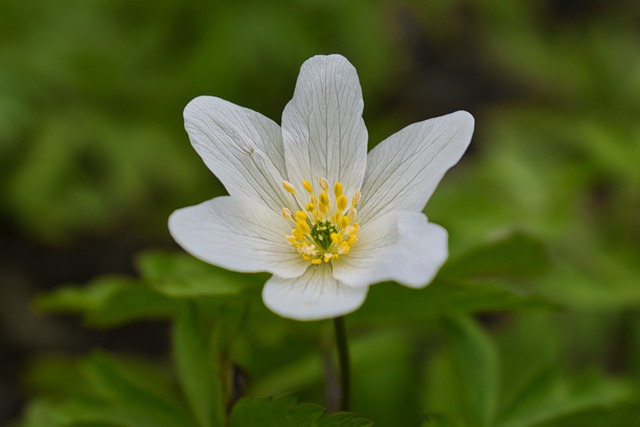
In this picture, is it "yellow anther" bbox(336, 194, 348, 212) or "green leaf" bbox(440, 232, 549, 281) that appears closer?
"yellow anther" bbox(336, 194, 348, 212)

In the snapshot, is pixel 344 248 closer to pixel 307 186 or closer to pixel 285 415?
pixel 307 186

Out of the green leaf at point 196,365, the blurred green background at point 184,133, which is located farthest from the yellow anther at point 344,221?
the blurred green background at point 184,133

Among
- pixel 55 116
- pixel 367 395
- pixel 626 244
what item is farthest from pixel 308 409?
pixel 55 116

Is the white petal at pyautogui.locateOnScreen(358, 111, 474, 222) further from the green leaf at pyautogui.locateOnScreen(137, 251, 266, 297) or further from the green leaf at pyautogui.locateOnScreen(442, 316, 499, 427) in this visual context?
the green leaf at pyautogui.locateOnScreen(442, 316, 499, 427)

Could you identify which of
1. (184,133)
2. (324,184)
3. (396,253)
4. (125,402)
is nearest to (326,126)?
(324,184)

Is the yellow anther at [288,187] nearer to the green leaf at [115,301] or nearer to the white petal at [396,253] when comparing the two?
the white petal at [396,253]

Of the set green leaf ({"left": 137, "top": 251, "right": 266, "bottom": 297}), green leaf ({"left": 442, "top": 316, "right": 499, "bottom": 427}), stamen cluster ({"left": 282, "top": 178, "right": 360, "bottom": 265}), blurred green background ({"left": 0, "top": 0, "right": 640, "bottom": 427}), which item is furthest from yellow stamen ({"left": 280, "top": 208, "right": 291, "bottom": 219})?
blurred green background ({"left": 0, "top": 0, "right": 640, "bottom": 427})
